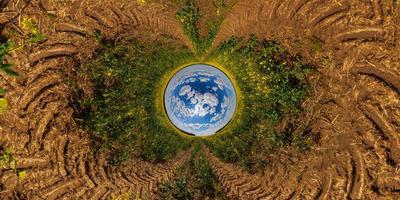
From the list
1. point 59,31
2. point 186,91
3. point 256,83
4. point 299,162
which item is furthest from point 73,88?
point 299,162

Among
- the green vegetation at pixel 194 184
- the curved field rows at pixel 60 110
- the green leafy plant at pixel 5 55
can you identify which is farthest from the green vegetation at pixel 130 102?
the green leafy plant at pixel 5 55

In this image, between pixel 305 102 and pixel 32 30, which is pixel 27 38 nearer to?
pixel 32 30

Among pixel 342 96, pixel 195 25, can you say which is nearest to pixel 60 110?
pixel 195 25

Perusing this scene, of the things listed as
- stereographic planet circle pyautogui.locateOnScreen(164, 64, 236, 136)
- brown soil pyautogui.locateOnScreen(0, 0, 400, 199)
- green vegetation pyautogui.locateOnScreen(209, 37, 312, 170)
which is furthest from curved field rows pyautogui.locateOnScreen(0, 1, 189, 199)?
green vegetation pyautogui.locateOnScreen(209, 37, 312, 170)

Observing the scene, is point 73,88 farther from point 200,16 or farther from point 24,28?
point 200,16

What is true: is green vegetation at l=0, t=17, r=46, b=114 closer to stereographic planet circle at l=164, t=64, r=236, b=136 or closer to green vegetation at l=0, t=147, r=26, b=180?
green vegetation at l=0, t=147, r=26, b=180

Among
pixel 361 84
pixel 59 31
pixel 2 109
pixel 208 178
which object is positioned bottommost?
pixel 208 178
